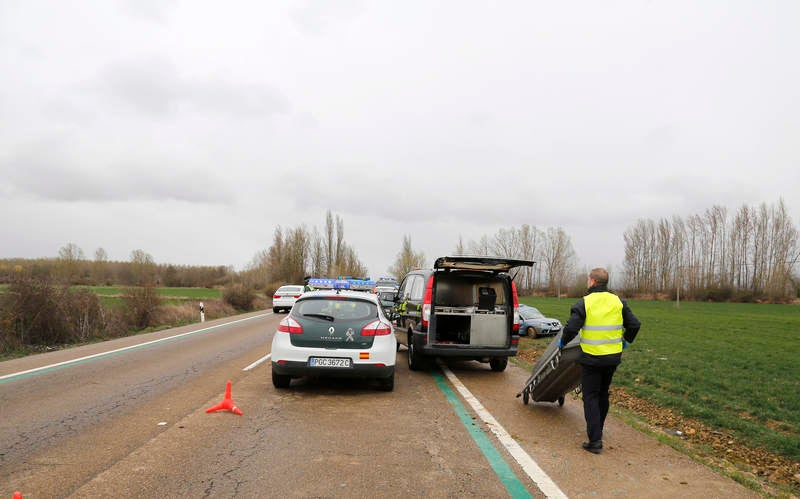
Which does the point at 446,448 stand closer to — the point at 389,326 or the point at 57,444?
the point at 389,326

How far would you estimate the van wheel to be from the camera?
9.80 meters

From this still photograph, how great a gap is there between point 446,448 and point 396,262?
99725 millimetres

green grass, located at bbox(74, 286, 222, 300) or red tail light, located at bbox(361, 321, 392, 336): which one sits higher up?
red tail light, located at bbox(361, 321, 392, 336)

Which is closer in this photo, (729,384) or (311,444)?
(311,444)

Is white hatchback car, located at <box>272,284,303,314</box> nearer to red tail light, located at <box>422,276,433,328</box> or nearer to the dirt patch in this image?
red tail light, located at <box>422,276,433,328</box>

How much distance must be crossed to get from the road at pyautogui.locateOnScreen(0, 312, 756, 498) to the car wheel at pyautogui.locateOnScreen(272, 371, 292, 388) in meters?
0.14

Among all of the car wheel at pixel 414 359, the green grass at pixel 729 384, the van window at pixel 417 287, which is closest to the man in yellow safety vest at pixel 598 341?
the green grass at pixel 729 384

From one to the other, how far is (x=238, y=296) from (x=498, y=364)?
2883 centimetres

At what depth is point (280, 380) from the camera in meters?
7.52

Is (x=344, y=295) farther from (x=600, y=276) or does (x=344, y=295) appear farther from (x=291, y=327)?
(x=600, y=276)

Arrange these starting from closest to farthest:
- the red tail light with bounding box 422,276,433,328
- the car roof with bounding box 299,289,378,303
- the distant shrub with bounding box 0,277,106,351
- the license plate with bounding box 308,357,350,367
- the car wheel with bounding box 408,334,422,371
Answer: the license plate with bounding box 308,357,350,367 → the car roof with bounding box 299,289,378,303 → the red tail light with bounding box 422,276,433,328 → the car wheel with bounding box 408,334,422,371 → the distant shrub with bounding box 0,277,106,351

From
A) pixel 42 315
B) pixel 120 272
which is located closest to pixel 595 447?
pixel 42 315

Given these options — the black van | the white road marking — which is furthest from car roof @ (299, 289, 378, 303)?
the white road marking

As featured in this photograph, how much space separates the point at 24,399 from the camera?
22.5ft
